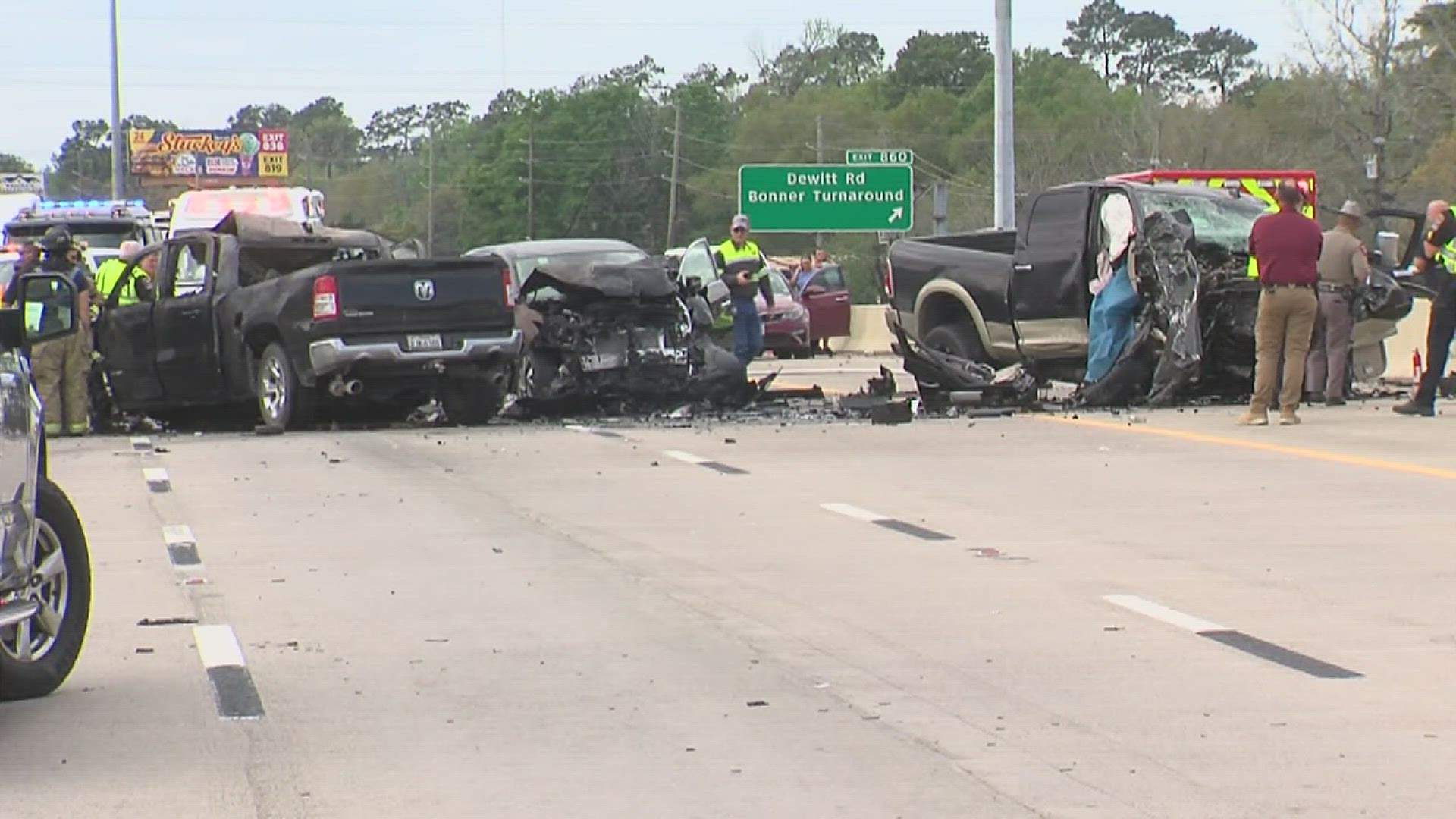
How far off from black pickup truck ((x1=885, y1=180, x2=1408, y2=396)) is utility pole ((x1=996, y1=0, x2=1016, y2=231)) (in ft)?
27.8

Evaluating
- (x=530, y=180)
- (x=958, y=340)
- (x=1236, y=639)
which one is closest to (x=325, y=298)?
(x=958, y=340)

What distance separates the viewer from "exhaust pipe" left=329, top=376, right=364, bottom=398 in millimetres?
17781

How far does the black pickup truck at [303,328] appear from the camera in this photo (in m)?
17.6


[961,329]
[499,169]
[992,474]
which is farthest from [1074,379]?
[499,169]

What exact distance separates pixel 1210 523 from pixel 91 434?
36.8 feet

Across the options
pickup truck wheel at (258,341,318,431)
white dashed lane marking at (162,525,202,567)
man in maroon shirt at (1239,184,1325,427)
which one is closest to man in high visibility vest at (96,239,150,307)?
pickup truck wheel at (258,341,318,431)

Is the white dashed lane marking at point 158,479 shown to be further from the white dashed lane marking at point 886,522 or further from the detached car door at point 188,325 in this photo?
the white dashed lane marking at point 886,522

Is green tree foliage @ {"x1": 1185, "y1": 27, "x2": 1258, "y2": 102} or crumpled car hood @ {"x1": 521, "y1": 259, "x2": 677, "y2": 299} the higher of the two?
green tree foliage @ {"x1": 1185, "y1": 27, "x2": 1258, "y2": 102}

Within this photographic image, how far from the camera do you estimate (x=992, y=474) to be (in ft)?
46.4

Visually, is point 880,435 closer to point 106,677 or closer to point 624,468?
point 624,468

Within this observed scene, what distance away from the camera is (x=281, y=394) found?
59.1 feet

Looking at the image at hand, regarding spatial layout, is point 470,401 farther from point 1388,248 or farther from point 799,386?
point 1388,248

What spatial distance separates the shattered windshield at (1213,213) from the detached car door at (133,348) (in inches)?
323

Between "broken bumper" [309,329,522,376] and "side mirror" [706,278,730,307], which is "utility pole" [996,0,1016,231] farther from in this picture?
"broken bumper" [309,329,522,376]
